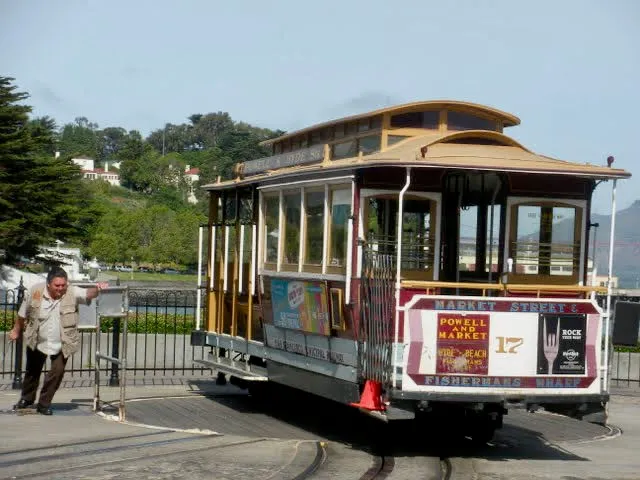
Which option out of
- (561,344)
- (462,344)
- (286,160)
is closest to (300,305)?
(286,160)

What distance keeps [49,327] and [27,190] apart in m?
35.7

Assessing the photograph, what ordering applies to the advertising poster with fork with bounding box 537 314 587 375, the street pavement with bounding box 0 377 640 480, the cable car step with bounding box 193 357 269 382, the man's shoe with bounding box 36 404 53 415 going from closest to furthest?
the street pavement with bounding box 0 377 640 480 → the advertising poster with fork with bounding box 537 314 587 375 → the man's shoe with bounding box 36 404 53 415 → the cable car step with bounding box 193 357 269 382

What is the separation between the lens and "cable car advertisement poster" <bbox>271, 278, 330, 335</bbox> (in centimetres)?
1344

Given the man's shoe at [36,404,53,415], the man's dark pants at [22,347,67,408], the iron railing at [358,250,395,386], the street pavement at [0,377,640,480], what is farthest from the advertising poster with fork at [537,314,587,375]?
the man's shoe at [36,404,53,415]

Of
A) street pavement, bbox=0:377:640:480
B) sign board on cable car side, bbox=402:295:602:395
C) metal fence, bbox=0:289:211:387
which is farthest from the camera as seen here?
metal fence, bbox=0:289:211:387

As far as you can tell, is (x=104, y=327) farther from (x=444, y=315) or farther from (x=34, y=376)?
(x=444, y=315)

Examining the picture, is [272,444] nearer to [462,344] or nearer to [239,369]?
[462,344]

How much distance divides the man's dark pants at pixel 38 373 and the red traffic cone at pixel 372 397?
144 inches

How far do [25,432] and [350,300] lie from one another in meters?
3.59

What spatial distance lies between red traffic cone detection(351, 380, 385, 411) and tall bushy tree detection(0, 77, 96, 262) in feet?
122

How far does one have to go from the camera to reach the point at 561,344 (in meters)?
12.2

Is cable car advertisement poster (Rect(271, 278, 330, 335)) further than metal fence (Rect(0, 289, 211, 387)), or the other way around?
metal fence (Rect(0, 289, 211, 387))

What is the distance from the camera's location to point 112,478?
10.4 m

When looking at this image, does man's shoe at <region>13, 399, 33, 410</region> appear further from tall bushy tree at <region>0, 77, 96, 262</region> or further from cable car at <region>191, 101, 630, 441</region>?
tall bushy tree at <region>0, 77, 96, 262</region>
